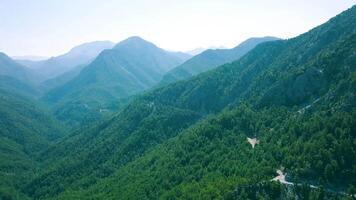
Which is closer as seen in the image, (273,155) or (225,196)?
(225,196)

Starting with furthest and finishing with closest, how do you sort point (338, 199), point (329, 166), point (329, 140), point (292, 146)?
point (292, 146)
point (329, 140)
point (329, 166)
point (338, 199)

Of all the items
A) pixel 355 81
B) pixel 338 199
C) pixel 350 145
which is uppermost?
pixel 355 81

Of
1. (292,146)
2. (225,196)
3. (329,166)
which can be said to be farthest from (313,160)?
(225,196)

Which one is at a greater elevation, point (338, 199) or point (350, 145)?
point (350, 145)

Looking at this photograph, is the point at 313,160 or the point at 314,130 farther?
the point at 314,130

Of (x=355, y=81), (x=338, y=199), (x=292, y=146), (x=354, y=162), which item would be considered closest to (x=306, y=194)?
(x=338, y=199)

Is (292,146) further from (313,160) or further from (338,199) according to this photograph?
(338,199)

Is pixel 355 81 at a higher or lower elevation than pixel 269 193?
higher

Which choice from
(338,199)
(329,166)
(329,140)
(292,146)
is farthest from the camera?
(292,146)

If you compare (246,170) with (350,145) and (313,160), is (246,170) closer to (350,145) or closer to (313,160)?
(313,160)
